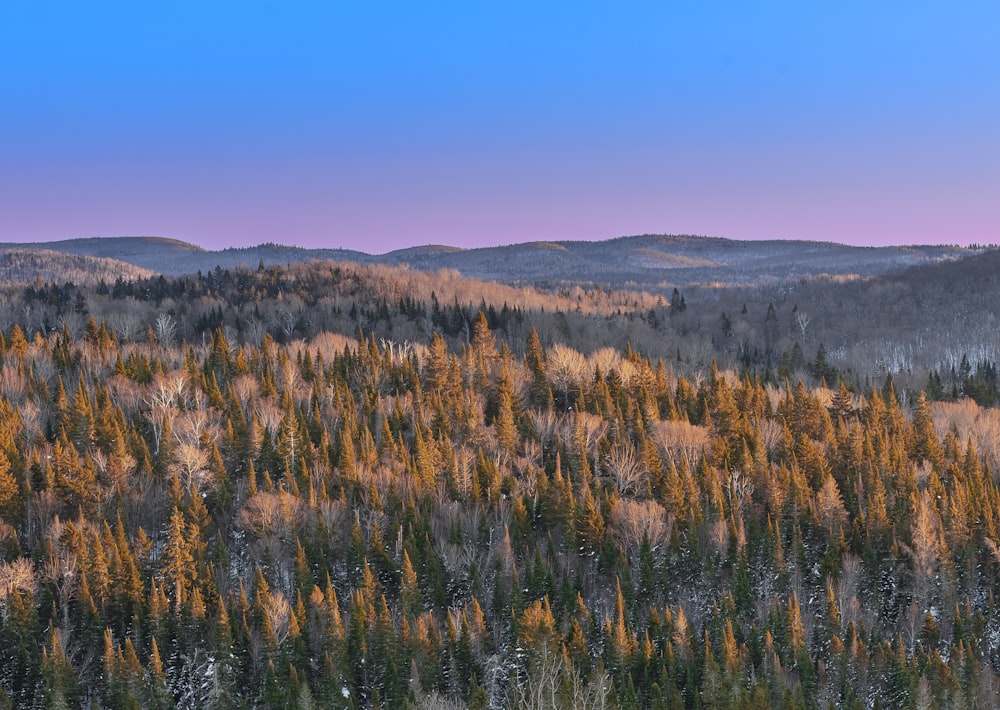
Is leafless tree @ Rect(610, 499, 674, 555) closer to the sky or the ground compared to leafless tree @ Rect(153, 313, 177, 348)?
closer to the ground

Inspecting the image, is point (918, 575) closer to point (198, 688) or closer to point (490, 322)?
point (198, 688)

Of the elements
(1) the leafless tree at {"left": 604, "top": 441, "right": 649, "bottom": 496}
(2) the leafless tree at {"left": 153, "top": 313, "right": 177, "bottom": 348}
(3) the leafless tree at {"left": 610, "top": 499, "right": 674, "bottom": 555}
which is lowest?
(3) the leafless tree at {"left": 610, "top": 499, "right": 674, "bottom": 555}

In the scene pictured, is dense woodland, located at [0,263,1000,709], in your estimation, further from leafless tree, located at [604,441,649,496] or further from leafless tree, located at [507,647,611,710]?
leafless tree, located at [507,647,611,710]

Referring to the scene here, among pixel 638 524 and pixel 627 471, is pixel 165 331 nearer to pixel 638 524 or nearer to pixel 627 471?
pixel 627 471

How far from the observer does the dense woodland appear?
6975 centimetres

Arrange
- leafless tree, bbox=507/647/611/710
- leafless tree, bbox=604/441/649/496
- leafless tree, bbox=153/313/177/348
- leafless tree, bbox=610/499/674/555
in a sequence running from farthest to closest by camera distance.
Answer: leafless tree, bbox=153/313/177/348, leafless tree, bbox=604/441/649/496, leafless tree, bbox=610/499/674/555, leafless tree, bbox=507/647/611/710

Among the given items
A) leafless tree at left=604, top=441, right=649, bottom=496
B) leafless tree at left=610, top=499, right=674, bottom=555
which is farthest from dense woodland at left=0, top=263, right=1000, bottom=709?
leafless tree at left=604, top=441, right=649, bottom=496

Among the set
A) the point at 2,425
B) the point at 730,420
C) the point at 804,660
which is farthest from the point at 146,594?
the point at 730,420

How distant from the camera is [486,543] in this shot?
89.2 meters

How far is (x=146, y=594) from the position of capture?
3066 inches

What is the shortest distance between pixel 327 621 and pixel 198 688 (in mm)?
11495

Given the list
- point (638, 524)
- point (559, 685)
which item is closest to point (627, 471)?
point (638, 524)

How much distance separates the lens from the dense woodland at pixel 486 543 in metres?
Answer: 69.8

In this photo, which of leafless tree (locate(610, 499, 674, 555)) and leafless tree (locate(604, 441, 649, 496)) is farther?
leafless tree (locate(604, 441, 649, 496))
